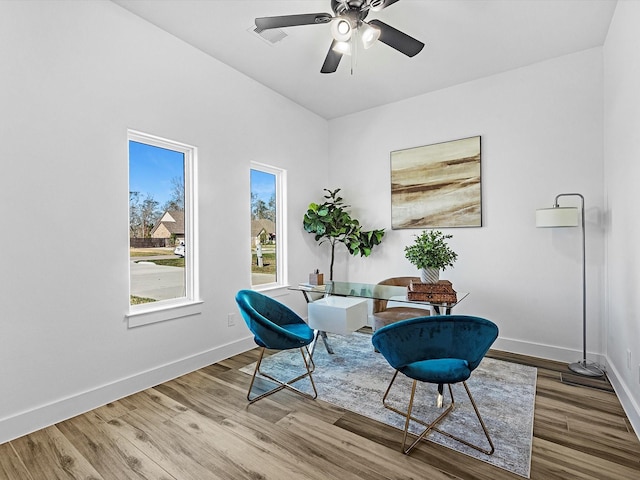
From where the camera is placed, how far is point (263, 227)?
13.7 ft

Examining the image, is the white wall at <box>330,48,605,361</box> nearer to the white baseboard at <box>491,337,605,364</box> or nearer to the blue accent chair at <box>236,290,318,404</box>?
the white baseboard at <box>491,337,605,364</box>

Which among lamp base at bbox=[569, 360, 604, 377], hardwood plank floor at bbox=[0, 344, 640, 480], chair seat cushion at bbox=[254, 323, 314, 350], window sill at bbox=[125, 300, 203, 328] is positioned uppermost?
window sill at bbox=[125, 300, 203, 328]

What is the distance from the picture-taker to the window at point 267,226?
404 centimetres

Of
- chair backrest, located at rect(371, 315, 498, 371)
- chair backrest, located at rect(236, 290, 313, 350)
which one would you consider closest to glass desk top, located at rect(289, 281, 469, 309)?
chair backrest, located at rect(236, 290, 313, 350)

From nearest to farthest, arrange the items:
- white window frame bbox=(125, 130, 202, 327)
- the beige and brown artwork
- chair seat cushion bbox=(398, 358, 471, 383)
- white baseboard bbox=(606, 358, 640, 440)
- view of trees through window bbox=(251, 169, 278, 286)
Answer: chair seat cushion bbox=(398, 358, 471, 383) < white baseboard bbox=(606, 358, 640, 440) < white window frame bbox=(125, 130, 202, 327) < the beige and brown artwork < view of trees through window bbox=(251, 169, 278, 286)

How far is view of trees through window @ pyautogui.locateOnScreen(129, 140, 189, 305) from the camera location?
9.53ft

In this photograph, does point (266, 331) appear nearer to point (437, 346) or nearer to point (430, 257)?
point (437, 346)

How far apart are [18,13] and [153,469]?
2.92 metres

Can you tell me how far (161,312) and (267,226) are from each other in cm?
169

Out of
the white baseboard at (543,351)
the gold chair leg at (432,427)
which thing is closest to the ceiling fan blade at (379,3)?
the gold chair leg at (432,427)

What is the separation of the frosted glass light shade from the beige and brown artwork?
0.77 metres

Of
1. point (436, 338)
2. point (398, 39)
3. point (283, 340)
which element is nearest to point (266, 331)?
point (283, 340)

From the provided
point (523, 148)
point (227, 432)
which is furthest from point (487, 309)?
point (227, 432)

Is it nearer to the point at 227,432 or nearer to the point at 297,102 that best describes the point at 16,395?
the point at 227,432
